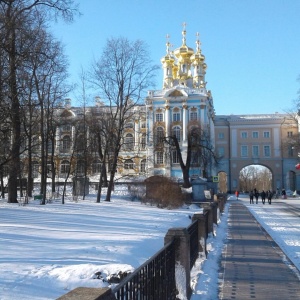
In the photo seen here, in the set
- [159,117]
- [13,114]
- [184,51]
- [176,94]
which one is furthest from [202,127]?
[13,114]

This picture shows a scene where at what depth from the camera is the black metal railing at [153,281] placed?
13.3 ft

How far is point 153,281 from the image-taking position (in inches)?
208

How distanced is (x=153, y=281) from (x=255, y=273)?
437cm

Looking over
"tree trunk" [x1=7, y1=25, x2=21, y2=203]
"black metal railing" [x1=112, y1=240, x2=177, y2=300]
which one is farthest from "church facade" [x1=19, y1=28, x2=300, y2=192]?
"black metal railing" [x1=112, y1=240, x2=177, y2=300]

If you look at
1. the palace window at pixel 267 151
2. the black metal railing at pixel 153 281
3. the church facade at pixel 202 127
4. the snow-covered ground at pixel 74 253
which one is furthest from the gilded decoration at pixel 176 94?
the black metal railing at pixel 153 281

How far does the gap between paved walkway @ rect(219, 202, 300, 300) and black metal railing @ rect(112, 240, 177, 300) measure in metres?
1.18

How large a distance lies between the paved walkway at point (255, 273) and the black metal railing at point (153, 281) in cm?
118

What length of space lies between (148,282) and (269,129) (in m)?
78.9

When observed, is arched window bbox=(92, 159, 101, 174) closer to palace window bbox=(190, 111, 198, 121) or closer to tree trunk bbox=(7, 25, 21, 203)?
tree trunk bbox=(7, 25, 21, 203)

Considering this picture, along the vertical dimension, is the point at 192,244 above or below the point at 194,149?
A: below

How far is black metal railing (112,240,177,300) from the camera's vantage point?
13.3 ft

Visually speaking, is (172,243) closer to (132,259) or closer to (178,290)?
(178,290)

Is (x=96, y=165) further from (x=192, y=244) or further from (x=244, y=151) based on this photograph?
(x=244, y=151)

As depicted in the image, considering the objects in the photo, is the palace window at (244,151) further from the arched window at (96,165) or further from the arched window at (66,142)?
the arched window at (96,165)
